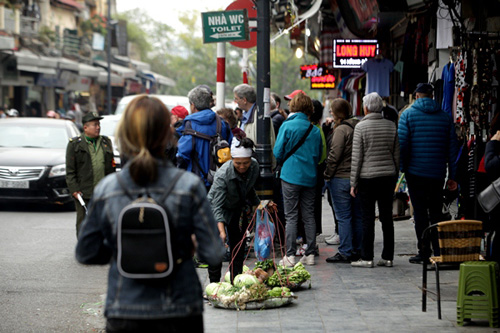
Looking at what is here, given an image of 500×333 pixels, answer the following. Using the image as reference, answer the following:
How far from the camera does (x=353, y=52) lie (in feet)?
55.7

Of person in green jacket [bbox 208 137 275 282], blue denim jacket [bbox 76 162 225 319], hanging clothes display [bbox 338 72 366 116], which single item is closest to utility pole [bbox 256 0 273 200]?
person in green jacket [bbox 208 137 275 282]

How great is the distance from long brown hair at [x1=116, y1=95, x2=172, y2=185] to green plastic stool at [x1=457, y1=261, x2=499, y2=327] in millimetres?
3673

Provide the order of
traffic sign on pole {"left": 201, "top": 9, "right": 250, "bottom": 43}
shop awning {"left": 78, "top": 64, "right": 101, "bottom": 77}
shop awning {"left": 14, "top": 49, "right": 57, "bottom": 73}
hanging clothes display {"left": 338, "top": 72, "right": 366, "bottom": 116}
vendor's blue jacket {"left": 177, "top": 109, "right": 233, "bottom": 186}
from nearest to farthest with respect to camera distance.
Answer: vendor's blue jacket {"left": 177, "top": 109, "right": 233, "bottom": 186}
traffic sign on pole {"left": 201, "top": 9, "right": 250, "bottom": 43}
hanging clothes display {"left": 338, "top": 72, "right": 366, "bottom": 116}
shop awning {"left": 14, "top": 49, "right": 57, "bottom": 73}
shop awning {"left": 78, "top": 64, "right": 101, "bottom": 77}

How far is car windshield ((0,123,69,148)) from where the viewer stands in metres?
16.5

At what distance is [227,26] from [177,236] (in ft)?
22.2

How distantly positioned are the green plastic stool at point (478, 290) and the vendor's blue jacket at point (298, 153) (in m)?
3.16

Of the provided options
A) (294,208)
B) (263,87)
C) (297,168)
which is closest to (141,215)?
(263,87)

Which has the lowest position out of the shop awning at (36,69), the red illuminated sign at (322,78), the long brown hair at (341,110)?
the long brown hair at (341,110)

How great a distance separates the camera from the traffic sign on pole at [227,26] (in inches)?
393

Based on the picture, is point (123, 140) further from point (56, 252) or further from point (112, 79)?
point (112, 79)

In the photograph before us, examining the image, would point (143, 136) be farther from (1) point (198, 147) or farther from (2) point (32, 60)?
(2) point (32, 60)

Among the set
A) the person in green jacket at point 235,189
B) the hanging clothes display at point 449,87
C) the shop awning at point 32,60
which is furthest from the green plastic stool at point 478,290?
the shop awning at point 32,60

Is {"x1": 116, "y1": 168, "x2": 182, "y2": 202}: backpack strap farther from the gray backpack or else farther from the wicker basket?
the wicker basket

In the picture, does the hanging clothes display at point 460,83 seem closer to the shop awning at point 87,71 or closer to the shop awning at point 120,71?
the shop awning at point 87,71
